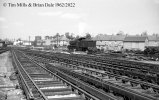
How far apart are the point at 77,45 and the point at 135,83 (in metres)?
50.9

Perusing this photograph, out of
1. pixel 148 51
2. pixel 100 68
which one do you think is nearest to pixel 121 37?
pixel 148 51

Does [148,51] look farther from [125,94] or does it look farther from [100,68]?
[125,94]

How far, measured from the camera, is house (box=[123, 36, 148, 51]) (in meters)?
69.7

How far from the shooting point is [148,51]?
46.1 metres

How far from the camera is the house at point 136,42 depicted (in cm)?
6969

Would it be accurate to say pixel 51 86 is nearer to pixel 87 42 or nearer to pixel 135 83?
pixel 135 83

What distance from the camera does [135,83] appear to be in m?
12.4

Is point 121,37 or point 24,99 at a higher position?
point 121,37

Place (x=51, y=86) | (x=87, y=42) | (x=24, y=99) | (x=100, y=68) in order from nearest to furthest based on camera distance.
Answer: (x=24, y=99) → (x=51, y=86) → (x=100, y=68) → (x=87, y=42)

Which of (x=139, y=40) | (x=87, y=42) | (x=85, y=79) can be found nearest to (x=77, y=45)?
(x=87, y=42)

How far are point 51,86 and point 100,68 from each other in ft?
31.9

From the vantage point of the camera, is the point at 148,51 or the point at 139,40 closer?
the point at 148,51

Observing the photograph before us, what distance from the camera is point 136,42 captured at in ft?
235

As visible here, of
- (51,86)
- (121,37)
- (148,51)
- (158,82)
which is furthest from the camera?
(121,37)
